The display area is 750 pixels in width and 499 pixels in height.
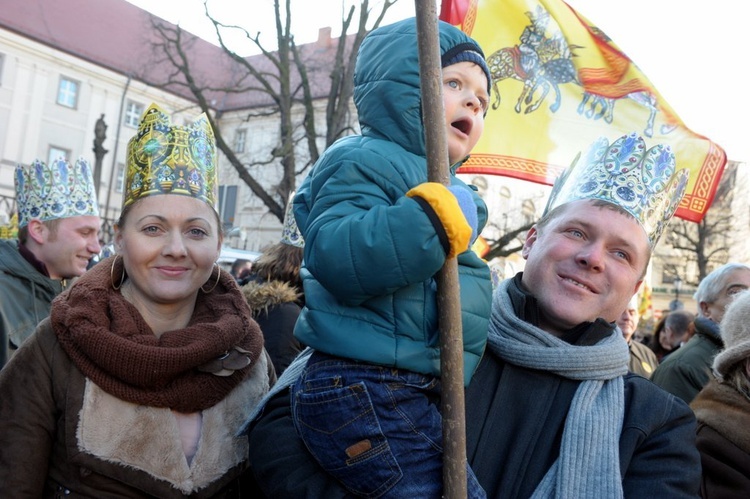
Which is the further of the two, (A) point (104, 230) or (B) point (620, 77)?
(A) point (104, 230)

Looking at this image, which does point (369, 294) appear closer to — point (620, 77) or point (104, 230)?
point (620, 77)

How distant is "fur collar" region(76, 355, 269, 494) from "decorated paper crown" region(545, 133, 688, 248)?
1.51 meters

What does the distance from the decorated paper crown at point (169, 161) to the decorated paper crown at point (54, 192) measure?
245cm

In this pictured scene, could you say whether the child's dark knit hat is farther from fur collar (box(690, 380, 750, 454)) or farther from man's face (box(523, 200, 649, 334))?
fur collar (box(690, 380, 750, 454))

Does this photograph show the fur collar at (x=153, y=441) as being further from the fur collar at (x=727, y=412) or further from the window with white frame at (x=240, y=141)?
the window with white frame at (x=240, y=141)

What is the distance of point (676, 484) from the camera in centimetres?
204

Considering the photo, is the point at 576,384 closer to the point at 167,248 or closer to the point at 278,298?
the point at 167,248

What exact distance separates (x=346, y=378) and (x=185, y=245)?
0.97 m

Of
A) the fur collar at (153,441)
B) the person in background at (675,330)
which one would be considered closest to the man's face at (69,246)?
the fur collar at (153,441)

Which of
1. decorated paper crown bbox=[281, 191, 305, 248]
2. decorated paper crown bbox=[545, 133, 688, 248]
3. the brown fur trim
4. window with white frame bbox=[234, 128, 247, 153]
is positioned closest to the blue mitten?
decorated paper crown bbox=[545, 133, 688, 248]

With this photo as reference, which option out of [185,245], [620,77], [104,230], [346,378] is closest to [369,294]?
[346,378]

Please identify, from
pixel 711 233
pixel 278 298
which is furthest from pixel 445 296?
pixel 711 233

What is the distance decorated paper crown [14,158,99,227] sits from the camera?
5031 millimetres

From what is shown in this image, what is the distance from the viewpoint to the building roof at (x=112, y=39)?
118ft
